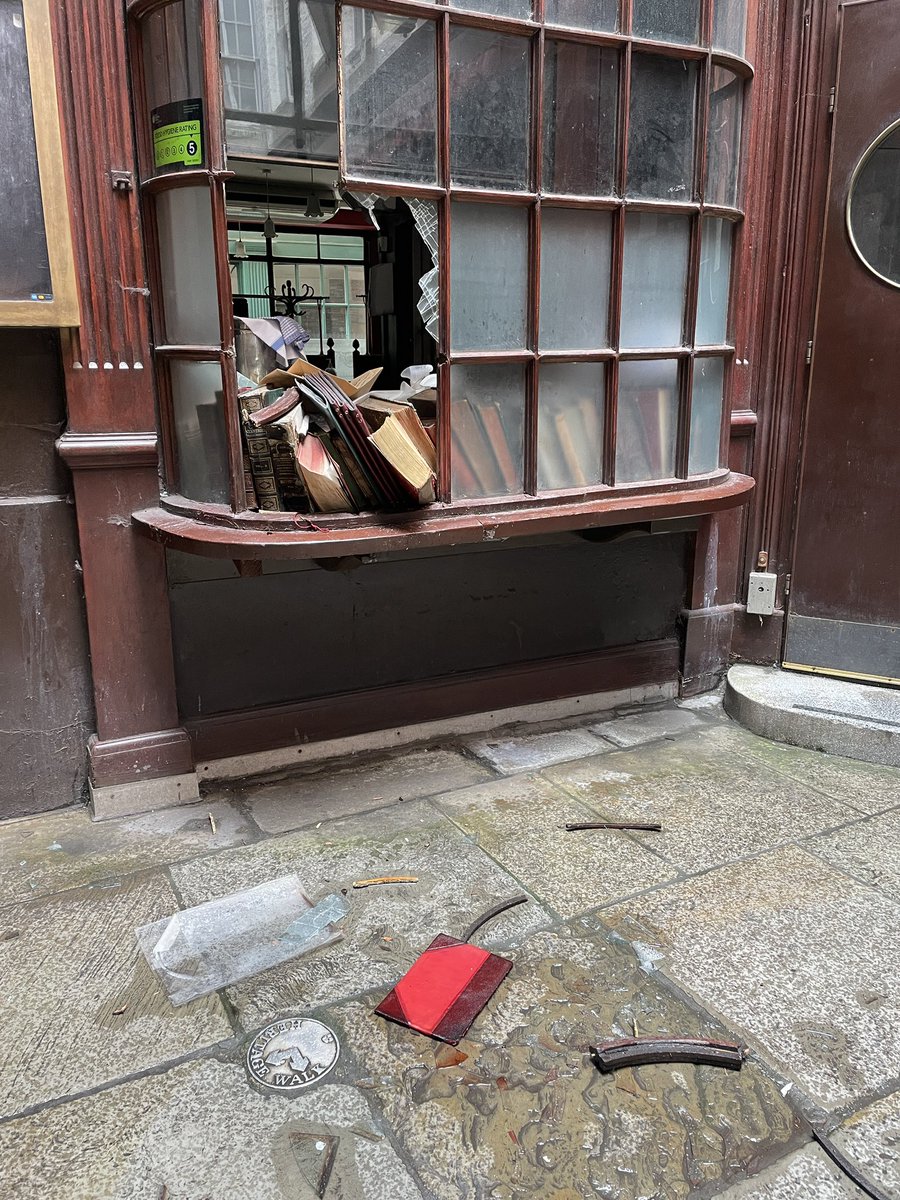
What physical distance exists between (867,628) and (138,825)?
361 cm

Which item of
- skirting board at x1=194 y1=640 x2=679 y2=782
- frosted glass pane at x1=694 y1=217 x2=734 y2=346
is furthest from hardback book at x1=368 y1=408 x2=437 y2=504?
frosted glass pane at x1=694 y1=217 x2=734 y2=346

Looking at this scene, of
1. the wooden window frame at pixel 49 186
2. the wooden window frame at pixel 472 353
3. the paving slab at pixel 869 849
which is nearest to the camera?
the wooden window frame at pixel 49 186

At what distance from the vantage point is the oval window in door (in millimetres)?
3988

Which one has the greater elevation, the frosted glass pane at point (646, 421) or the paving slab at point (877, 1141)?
the frosted glass pane at point (646, 421)

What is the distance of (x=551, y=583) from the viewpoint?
4.32 m

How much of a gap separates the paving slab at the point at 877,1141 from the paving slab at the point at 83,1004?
5.19 feet

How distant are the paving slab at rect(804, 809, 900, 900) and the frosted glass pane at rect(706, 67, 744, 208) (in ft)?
8.71

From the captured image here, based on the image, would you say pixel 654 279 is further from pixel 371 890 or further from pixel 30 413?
pixel 371 890

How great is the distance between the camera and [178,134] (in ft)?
9.50

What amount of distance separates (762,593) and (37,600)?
3.56 meters

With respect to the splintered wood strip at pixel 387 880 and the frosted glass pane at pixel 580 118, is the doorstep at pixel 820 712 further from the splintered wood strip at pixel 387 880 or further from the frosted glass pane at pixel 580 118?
the frosted glass pane at pixel 580 118

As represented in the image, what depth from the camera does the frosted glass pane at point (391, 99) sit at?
289 centimetres

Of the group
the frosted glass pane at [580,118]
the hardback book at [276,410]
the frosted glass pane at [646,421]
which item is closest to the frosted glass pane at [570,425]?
the frosted glass pane at [646,421]

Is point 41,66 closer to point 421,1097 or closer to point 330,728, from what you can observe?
point 330,728
